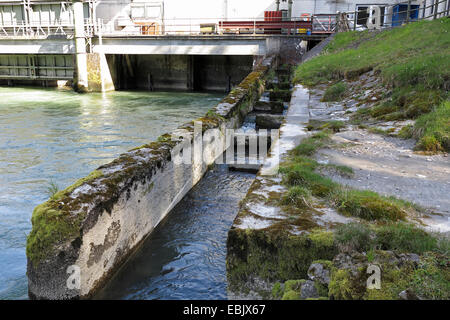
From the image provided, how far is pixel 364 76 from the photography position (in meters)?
11.6

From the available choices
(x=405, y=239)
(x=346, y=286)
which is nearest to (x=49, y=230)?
(x=346, y=286)

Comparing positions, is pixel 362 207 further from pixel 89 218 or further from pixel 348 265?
pixel 89 218

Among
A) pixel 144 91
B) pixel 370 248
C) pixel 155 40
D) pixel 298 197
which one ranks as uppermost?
pixel 155 40

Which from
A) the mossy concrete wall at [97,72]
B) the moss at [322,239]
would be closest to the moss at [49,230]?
the moss at [322,239]

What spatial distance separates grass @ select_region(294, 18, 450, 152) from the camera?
6.85 m

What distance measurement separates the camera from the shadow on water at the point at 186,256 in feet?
15.5

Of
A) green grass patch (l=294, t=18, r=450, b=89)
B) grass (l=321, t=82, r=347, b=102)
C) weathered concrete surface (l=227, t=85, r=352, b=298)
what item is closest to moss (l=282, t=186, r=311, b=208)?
weathered concrete surface (l=227, t=85, r=352, b=298)

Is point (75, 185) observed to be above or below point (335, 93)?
below

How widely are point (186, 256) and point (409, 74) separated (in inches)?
256

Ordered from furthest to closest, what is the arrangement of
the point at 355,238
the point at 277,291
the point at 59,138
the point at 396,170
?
1. the point at 59,138
2. the point at 396,170
3. the point at 355,238
4. the point at 277,291

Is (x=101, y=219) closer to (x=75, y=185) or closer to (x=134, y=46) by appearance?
(x=75, y=185)

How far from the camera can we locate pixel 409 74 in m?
→ 8.87

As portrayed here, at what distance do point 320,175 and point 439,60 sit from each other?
18.4 ft

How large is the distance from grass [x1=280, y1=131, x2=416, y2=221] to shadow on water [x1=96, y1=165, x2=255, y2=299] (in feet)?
4.56
